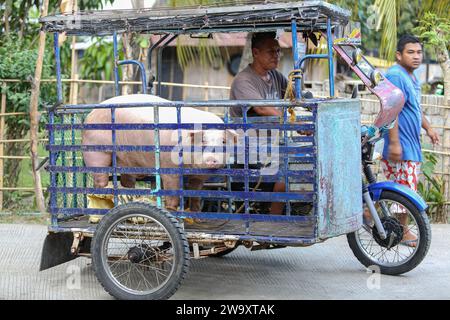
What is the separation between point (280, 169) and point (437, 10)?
5.92 metres

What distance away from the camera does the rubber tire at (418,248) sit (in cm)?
603

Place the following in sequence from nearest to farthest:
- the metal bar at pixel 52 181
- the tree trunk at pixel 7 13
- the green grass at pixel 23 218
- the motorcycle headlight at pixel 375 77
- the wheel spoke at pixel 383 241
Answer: the metal bar at pixel 52 181
the motorcycle headlight at pixel 375 77
the wheel spoke at pixel 383 241
the green grass at pixel 23 218
the tree trunk at pixel 7 13

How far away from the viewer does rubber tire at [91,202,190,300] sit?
16.9 ft

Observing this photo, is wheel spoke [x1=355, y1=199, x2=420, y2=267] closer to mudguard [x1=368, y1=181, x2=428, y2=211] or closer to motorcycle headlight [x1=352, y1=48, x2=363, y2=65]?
mudguard [x1=368, y1=181, x2=428, y2=211]

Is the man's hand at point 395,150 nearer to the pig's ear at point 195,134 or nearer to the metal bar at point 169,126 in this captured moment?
the metal bar at point 169,126

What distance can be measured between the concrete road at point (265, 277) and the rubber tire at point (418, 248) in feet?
0.27

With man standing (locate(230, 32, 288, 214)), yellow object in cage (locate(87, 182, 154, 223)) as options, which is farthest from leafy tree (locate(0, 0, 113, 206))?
yellow object in cage (locate(87, 182, 154, 223))

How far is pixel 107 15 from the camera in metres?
5.85

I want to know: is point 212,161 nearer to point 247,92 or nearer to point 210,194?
point 210,194

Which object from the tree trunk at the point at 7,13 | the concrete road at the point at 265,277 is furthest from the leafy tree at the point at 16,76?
the concrete road at the point at 265,277

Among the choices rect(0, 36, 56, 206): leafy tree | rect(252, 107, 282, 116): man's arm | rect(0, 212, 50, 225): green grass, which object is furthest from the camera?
rect(0, 36, 56, 206): leafy tree

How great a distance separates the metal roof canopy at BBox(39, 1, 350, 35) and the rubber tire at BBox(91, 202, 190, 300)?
1390 mm

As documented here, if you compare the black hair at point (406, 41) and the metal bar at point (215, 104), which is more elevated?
the black hair at point (406, 41)

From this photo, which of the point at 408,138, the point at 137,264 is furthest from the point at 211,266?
the point at 408,138
